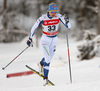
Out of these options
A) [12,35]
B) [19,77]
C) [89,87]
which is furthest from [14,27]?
[89,87]

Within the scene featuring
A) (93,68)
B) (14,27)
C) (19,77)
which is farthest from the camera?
(14,27)

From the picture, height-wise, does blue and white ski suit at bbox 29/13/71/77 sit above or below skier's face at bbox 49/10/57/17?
below

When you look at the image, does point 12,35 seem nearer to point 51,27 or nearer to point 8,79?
point 8,79

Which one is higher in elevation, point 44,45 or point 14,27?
point 44,45

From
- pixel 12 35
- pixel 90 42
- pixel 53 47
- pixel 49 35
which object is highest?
pixel 49 35

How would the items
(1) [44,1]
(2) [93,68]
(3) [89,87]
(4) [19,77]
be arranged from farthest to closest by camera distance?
(1) [44,1] < (2) [93,68] < (4) [19,77] < (3) [89,87]

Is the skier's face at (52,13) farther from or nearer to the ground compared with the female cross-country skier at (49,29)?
farther from the ground

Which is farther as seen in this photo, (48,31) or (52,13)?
(48,31)

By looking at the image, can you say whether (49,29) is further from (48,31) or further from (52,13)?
(52,13)

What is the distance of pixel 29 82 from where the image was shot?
6.29 metres

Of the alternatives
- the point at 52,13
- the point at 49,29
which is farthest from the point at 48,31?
the point at 52,13

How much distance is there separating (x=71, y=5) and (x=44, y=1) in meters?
4.05

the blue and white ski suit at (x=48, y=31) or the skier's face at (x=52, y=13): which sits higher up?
the skier's face at (x=52, y=13)

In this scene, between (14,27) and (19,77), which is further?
(14,27)
